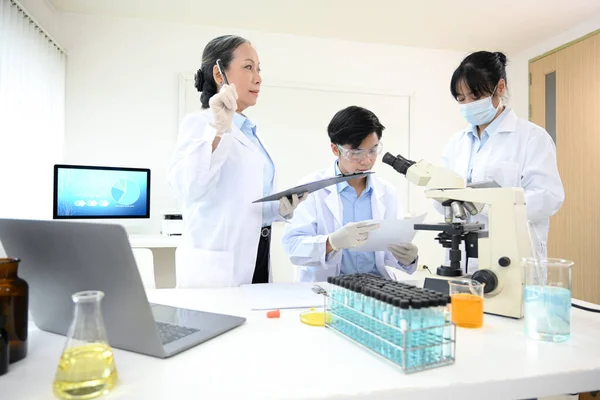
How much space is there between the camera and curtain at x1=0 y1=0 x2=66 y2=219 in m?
2.40

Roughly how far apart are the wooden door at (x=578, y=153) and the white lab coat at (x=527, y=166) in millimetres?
1957

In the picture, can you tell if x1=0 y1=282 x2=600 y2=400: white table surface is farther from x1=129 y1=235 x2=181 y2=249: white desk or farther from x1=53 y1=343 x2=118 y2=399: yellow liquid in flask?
x1=129 y1=235 x2=181 y2=249: white desk

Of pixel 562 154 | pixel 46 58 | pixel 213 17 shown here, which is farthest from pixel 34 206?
pixel 562 154

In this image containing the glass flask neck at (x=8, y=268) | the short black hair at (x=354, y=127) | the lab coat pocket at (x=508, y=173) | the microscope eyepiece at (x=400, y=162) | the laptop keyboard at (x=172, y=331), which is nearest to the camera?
the glass flask neck at (x=8, y=268)

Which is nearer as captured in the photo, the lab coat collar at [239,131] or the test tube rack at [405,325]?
the test tube rack at [405,325]

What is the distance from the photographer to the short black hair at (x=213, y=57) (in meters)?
1.54

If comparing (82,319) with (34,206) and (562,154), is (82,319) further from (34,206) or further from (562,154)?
(562,154)

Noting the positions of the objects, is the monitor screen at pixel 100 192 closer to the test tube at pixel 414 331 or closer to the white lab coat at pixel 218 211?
the white lab coat at pixel 218 211

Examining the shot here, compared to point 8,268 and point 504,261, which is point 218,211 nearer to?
point 8,268

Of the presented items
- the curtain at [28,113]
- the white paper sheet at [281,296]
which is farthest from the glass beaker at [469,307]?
the curtain at [28,113]

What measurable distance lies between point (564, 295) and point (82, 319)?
875mm

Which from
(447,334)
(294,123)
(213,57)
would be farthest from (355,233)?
(294,123)

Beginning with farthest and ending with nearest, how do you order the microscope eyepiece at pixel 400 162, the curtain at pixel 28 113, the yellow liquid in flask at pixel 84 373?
1. the curtain at pixel 28 113
2. the microscope eyepiece at pixel 400 162
3. the yellow liquid in flask at pixel 84 373

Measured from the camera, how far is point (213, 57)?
5.20 feet
